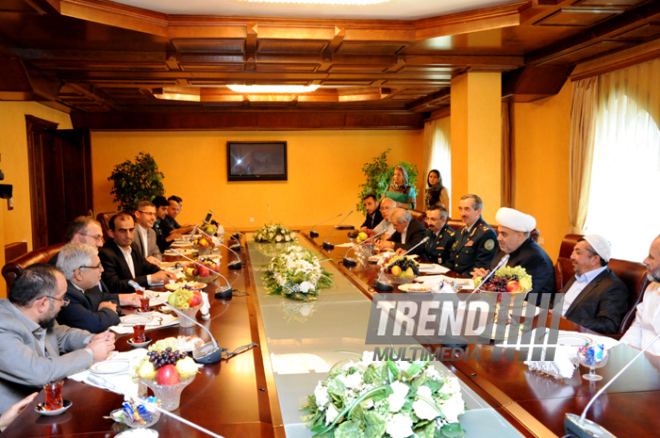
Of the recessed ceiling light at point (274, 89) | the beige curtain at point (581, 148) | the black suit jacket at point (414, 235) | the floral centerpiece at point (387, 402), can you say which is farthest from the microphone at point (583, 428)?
the recessed ceiling light at point (274, 89)

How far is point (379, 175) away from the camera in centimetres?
980

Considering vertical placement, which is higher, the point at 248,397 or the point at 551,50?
the point at 551,50

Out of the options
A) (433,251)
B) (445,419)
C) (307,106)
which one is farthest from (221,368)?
(307,106)

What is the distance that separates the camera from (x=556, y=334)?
7.14ft

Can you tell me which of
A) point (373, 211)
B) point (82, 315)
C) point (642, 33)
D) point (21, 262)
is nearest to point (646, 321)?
point (82, 315)

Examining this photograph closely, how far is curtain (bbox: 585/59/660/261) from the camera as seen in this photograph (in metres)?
5.09

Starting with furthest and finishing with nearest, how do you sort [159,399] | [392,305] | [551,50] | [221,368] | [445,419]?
[551,50], [392,305], [221,368], [159,399], [445,419]

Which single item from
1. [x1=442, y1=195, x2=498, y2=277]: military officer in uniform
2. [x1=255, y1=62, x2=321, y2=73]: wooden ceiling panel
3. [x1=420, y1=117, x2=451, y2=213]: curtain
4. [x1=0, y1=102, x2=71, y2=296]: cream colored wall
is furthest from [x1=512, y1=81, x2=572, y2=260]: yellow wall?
[x1=0, y1=102, x2=71, y2=296]: cream colored wall

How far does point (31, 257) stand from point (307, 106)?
23.3 feet

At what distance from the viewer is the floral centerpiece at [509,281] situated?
7.91ft

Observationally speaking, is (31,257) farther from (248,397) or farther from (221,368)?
(248,397)

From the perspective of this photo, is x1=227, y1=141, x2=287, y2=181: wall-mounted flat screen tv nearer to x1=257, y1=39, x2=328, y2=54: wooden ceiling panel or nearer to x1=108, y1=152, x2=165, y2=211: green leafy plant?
x1=108, y1=152, x2=165, y2=211: green leafy plant

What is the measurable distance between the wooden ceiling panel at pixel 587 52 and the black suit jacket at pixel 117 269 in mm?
4334

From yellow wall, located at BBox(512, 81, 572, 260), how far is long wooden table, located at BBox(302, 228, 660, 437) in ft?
15.2
